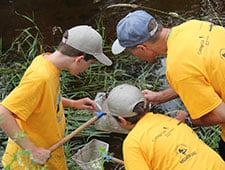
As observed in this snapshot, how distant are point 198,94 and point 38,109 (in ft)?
2.85

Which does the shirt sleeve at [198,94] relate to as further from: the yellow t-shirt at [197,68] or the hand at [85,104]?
the hand at [85,104]

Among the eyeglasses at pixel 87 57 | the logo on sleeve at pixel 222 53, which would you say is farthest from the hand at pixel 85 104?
the logo on sleeve at pixel 222 53

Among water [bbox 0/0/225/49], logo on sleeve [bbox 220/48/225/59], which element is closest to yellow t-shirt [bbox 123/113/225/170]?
logo on sleeve [bbox 220/48/225/59]

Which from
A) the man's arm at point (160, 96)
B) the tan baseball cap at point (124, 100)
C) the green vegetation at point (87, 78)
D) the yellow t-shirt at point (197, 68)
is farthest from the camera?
the green vegetation at point (87, 78)

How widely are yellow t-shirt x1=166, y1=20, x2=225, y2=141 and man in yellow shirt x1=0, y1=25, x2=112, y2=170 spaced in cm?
52

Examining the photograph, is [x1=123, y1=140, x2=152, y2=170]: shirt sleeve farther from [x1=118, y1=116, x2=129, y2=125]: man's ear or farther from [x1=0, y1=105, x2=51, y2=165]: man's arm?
[x1=0, y1=105, x2=51, y2=165]: man's arm

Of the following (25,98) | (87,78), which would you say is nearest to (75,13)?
(87,78)

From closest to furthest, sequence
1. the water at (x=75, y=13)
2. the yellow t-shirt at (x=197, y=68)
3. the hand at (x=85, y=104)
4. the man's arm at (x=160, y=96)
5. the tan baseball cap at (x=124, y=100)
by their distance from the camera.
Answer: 1. the yellow t-shirt at (x=197, y=68)
2. the tan baseball cap at (x=124, y=100)
3. the man's arm at (x=160, y=96)
4. the hand at (x=85, y=104)
5. the water at (x=75, y=13)

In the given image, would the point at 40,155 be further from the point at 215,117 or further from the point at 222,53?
the point at 222,53

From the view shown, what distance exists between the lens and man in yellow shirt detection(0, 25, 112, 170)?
326 centimetres

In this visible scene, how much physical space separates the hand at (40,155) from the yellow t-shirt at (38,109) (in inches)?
2.1

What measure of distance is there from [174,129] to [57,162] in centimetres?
84

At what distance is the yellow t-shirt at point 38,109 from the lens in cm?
325

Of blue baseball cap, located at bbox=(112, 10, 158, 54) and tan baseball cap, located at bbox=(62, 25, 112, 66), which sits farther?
tan baseball cap, located at bbox=(62, 25, 112, 66)
